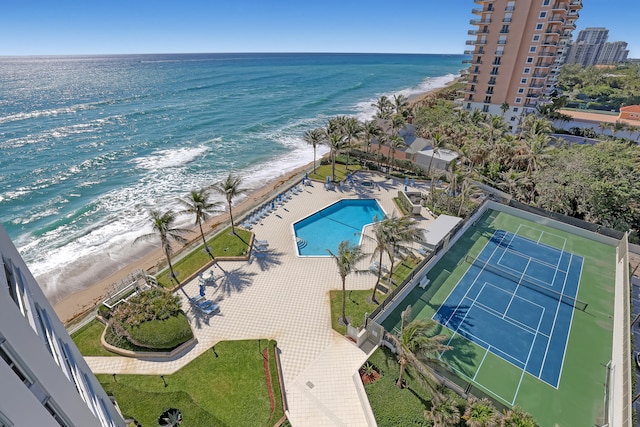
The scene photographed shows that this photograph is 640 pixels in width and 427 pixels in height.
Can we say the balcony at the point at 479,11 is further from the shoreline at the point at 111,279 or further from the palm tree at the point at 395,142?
the shoreline at the point at 111,279

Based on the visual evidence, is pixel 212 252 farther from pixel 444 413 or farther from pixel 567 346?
pixel 567 346

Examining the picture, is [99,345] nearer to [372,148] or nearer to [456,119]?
[372,148]

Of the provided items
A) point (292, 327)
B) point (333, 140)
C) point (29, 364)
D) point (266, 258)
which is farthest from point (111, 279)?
point (333, 140)

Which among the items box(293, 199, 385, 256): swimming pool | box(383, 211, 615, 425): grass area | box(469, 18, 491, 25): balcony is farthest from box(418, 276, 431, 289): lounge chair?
box(469, 18, 491, 25): balcony

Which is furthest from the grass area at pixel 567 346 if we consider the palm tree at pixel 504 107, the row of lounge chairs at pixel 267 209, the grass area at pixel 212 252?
the palm tree at pixel 504 107

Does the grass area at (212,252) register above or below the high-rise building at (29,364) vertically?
below

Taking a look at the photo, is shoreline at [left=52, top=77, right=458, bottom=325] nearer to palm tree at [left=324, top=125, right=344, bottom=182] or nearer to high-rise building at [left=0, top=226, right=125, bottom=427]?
palm tree at [left=324, top=125, right=344, bottom=182]

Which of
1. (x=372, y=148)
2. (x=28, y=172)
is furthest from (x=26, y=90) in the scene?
(x=372, y=148)
